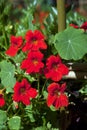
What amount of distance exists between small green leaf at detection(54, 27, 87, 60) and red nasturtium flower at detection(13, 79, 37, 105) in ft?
0.55

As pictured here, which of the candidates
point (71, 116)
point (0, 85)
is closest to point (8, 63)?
point (0, 85)

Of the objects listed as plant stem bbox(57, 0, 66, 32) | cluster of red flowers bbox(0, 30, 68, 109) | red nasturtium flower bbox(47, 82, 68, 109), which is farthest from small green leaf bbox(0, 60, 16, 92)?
plant stem bbox(57, 0, 66, 32)

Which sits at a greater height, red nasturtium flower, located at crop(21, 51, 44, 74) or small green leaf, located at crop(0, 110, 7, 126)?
red nasturtium flower, located at crop(21, 51, 44, 74)

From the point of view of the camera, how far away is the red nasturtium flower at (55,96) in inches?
67.4

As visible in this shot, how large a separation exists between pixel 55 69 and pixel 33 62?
0.27ft

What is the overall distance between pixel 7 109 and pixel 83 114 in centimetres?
38

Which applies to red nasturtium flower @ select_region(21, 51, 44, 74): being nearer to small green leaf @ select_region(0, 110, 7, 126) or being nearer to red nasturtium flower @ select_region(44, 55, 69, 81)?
red nasturtium flower @ select_region(44, 55, 69, 81)

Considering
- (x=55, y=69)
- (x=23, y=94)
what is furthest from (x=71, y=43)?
(x=23, y=94)

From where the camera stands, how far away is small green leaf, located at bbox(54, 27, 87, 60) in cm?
173

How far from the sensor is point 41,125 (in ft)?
6.04

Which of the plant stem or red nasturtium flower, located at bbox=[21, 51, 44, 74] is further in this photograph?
the plant stem

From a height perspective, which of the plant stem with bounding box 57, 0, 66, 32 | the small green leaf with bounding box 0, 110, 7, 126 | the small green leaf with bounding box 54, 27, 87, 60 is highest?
the plant stem with bounding box 57, 0, 66, 32

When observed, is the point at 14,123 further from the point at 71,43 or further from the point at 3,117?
the point at 71,43

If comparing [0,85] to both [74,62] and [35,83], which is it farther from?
[74,62]
